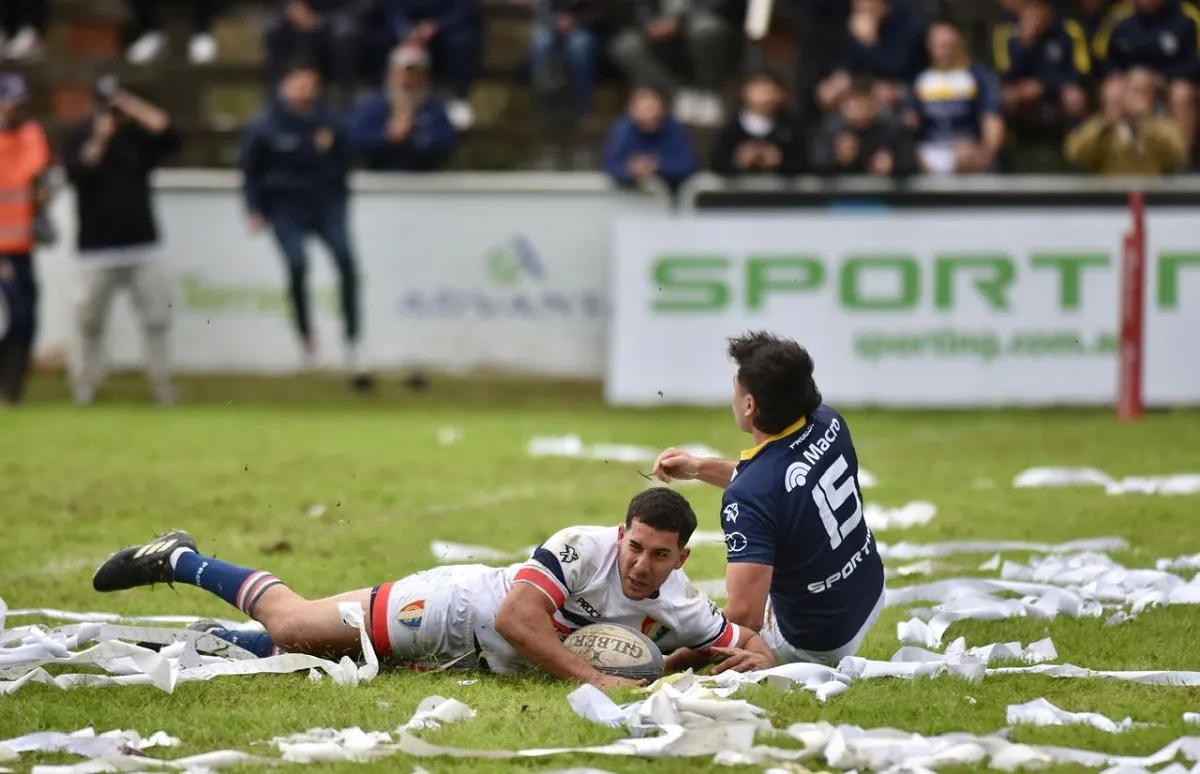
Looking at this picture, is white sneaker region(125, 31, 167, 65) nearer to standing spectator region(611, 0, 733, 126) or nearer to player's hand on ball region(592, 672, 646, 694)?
standing spectator region(611, 0, 733, 126)

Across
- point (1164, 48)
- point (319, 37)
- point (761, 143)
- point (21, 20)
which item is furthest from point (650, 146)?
point (21, 20)

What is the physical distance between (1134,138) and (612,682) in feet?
37.5

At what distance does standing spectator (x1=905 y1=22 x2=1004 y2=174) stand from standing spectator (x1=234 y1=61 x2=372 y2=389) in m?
5.17

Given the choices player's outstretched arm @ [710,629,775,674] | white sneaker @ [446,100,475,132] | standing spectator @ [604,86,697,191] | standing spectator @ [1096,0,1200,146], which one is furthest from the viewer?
white sneaker @ [446,100,475,132]

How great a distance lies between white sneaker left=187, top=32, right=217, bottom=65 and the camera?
69.1ft

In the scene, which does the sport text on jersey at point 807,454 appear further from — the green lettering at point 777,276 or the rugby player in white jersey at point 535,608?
the green lettering at point 777,276

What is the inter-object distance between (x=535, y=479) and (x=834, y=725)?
646cm

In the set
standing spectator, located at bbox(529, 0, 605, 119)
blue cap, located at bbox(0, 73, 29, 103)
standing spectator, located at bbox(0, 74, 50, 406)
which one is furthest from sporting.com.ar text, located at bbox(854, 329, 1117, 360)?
blue cap, located at bbox(0, 73, 29, 103)

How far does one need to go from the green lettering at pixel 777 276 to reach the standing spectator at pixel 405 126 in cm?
365

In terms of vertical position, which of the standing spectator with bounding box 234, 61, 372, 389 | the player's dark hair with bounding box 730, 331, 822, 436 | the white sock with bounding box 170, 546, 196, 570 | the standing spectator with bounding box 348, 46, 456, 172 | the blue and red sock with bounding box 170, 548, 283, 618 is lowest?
the blue and red sock with bounding box 170, 548, 283, 618

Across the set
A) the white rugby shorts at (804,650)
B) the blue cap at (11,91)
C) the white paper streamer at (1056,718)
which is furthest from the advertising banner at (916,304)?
the white paper streamer at (1056,718)

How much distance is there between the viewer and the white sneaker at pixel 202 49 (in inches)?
829

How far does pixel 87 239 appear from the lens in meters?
16.3

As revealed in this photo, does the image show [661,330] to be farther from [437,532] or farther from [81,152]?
[437,532]
